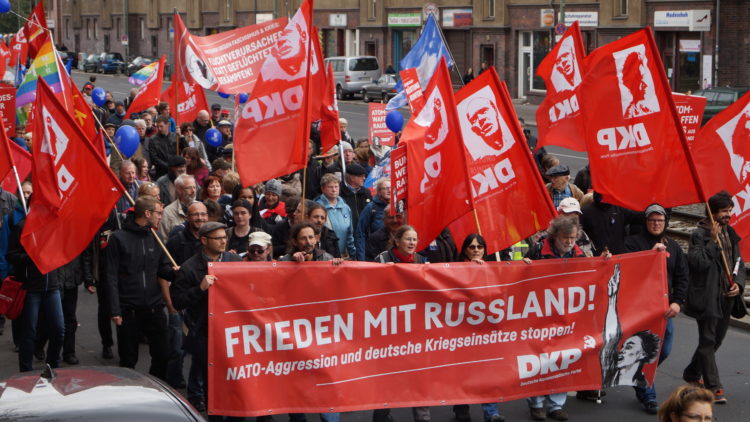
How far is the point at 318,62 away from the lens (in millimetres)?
12070

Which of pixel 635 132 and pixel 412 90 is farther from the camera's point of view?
pixel 412 90

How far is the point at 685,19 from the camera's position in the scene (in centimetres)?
3834

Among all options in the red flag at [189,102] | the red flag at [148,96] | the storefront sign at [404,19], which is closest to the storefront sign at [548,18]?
the storefront sign at [404,19]

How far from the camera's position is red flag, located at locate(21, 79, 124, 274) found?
8.63m

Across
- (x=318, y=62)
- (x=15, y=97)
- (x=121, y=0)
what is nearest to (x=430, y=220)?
(x=318, y=62)

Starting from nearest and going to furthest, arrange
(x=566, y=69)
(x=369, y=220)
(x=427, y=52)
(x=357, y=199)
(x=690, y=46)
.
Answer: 1. (x=369, y=220)
2. (x=357, y=199)
3. (x=566, y=69)
4. (x=427, y=52)
5. (x=690, y=46)

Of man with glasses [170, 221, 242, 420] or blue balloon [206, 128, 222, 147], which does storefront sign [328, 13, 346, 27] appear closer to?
blue balloon [206, 128, 222, 147]

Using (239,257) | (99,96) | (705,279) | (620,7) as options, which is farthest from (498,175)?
(620,7)

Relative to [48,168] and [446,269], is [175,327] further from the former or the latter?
[446,269]

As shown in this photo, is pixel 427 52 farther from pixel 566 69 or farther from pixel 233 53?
pixel 566 69

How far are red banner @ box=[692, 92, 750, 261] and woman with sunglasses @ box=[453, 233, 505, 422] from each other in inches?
108

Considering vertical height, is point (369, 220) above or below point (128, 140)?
below

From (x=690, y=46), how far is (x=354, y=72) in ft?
51.5

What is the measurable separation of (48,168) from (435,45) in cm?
753
